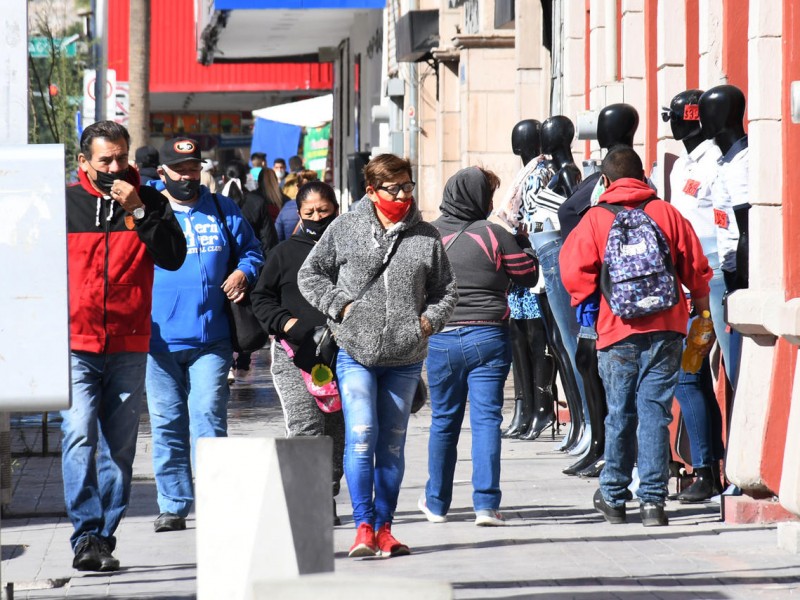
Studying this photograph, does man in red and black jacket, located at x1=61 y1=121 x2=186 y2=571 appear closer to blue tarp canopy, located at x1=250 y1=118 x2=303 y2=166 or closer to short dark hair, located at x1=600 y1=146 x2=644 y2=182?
short dark hair, located at x1=600 y1=146 x2=644 y2=182

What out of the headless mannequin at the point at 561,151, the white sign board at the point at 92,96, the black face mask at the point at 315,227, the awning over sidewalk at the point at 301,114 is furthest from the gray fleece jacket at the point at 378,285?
the awning over sidewalk at the point at 301,114

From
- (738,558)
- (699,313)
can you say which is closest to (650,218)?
(699,313)

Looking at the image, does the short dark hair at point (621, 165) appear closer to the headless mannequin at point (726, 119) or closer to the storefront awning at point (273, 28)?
the headless mannequin at point (726, 119)

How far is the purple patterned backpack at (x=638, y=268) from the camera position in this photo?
795cm

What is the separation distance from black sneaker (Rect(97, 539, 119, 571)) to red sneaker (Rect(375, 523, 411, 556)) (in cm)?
116

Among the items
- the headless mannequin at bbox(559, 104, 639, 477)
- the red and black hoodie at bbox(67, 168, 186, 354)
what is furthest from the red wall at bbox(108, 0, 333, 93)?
the red and black hoodie at bbox(67, 168, 186, 354)

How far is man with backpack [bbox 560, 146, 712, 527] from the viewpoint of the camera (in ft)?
26.2

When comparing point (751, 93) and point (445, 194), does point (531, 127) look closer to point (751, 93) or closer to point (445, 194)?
point (445, 194)

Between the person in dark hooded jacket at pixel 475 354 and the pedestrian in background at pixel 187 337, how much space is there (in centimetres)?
104

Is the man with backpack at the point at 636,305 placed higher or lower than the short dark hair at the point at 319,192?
lower

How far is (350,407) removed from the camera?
7.46 metres

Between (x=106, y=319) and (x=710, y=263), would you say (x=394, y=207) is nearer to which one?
(x=106, y=319)

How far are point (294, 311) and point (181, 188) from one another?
83 centimetres

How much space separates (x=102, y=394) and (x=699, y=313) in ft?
9.75
